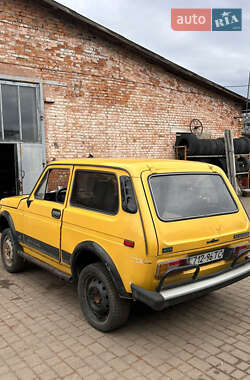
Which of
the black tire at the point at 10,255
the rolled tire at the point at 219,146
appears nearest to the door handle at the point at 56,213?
the black tire at the point at 10,255

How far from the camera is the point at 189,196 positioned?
355cm

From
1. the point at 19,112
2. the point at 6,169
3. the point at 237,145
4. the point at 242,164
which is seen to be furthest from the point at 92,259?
the point at 242,164

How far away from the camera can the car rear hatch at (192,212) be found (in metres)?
3.12

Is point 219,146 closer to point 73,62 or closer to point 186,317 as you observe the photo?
point 73,62

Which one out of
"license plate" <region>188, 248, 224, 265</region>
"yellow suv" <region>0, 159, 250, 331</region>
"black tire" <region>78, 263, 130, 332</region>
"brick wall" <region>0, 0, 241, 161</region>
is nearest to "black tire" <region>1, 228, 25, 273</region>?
"yellow suv" <region>0, 159, 250, 331</region>

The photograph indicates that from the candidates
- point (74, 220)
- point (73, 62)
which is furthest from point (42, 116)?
point (74, 220)

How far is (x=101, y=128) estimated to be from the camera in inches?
411

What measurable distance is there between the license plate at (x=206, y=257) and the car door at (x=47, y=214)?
1.72 m

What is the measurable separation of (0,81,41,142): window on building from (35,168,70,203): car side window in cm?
460

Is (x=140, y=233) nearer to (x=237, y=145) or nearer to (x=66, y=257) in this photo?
(x=66, y=257)

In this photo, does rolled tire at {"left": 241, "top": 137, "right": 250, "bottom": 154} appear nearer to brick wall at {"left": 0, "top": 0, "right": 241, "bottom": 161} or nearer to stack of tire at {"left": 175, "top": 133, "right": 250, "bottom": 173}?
stack of tire at {"left": 175, "top": 133, "right": 250, "bottom": 173}

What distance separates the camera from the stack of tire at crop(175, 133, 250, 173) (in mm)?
12484

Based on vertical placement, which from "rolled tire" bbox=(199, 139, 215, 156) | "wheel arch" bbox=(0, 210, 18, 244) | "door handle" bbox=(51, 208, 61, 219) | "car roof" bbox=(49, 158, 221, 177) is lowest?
"wheel arch" bbox=(0, 210, 18, 244)

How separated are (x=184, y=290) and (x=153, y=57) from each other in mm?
10050
